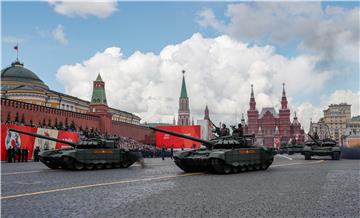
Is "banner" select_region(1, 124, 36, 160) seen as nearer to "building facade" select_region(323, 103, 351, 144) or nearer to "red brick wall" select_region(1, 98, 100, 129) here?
"red brick wall" select_region(1, 98, 100, 129)

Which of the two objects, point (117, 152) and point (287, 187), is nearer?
point (287, 187)

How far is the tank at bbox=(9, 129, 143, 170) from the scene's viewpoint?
19188 millimetres

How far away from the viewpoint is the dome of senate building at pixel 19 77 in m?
78.1

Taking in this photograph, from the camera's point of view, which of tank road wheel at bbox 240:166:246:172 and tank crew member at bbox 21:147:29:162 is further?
tank crew member at bbox 21:147:29:162

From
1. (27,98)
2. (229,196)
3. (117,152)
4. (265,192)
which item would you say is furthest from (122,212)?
(27,98)

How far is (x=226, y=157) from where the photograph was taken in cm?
1634

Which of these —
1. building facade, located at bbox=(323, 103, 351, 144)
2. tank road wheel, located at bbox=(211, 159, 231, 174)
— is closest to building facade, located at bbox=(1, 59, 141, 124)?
tank road wheel, located at bbox=(211, 159, 231, 174)

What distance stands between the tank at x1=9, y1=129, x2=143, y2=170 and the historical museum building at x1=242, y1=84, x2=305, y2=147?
358 feet

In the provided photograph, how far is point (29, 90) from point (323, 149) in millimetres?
57653

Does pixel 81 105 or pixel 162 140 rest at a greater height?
pixel 81 105

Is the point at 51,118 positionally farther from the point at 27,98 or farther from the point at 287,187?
the point at 287,187

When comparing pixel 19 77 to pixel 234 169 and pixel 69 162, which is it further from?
pixel 234 169

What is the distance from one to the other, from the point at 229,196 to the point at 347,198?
2.55 meters

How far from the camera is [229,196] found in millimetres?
9602
